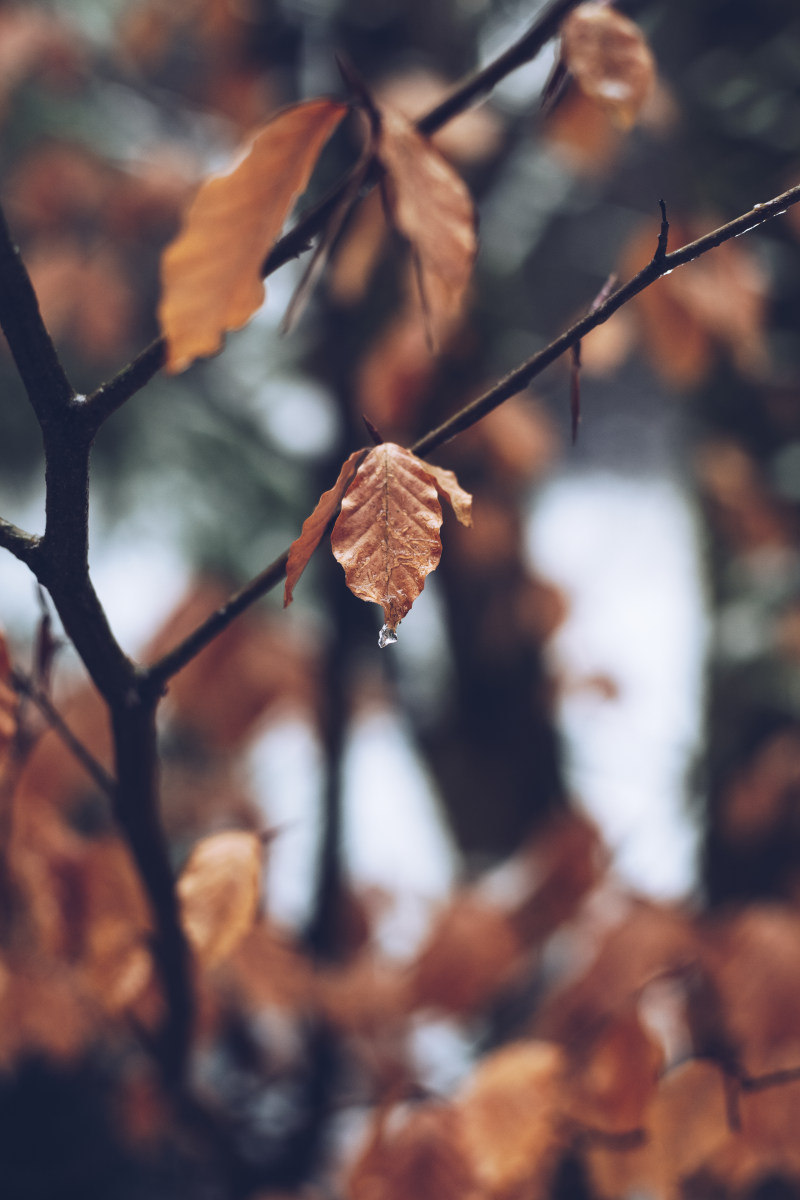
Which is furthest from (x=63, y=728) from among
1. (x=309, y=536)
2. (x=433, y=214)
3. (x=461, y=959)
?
(x=461, y=959)

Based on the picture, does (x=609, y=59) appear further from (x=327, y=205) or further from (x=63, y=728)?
(x=63, y=728)

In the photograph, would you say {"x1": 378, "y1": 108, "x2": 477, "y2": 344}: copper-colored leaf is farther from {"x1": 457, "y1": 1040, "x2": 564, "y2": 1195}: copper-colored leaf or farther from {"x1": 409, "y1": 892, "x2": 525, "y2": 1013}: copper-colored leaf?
{"x1": 409, "y1": 892, "x2": 525, "y2": 1013}: copper-colored leaf

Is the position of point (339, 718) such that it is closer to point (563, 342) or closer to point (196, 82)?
point (563, 342)

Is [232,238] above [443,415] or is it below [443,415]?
below

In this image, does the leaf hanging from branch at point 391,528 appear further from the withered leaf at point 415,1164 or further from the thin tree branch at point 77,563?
the withered leaf at point 415,1164

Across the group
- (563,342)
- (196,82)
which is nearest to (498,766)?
(563,342)

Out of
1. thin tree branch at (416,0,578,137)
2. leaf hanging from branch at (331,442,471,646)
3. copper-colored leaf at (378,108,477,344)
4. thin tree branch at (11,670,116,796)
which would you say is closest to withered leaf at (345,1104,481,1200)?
thin tree branch at (11,670,116,796)

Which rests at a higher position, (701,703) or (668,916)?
(701,703)
